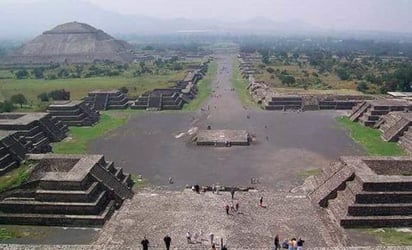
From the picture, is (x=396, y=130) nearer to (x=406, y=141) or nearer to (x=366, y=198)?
(x=406, y=141)

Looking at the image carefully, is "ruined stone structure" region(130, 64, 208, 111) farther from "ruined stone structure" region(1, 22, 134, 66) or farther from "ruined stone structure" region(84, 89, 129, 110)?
"ruined stone structure" region(1, 22, 134, 66)

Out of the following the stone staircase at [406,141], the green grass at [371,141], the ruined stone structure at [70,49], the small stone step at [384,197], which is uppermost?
the small stone step at [384,197]

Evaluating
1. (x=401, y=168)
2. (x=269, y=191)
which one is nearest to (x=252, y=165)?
(x=269, y=191)

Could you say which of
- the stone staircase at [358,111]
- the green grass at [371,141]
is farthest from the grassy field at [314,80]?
the green grass at [371,141]

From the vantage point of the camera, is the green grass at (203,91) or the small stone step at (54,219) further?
the green grass at (203,91)

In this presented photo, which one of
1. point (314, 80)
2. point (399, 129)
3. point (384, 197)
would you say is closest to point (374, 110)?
point (399, 129)

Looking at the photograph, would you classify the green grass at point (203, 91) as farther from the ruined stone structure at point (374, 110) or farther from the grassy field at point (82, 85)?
the ruined stone structure at point (374, 110)

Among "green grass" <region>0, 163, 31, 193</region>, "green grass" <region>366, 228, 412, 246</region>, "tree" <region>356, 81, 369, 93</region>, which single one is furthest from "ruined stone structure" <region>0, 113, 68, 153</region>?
"tree" <region>356, 81, 369, 93</region>
